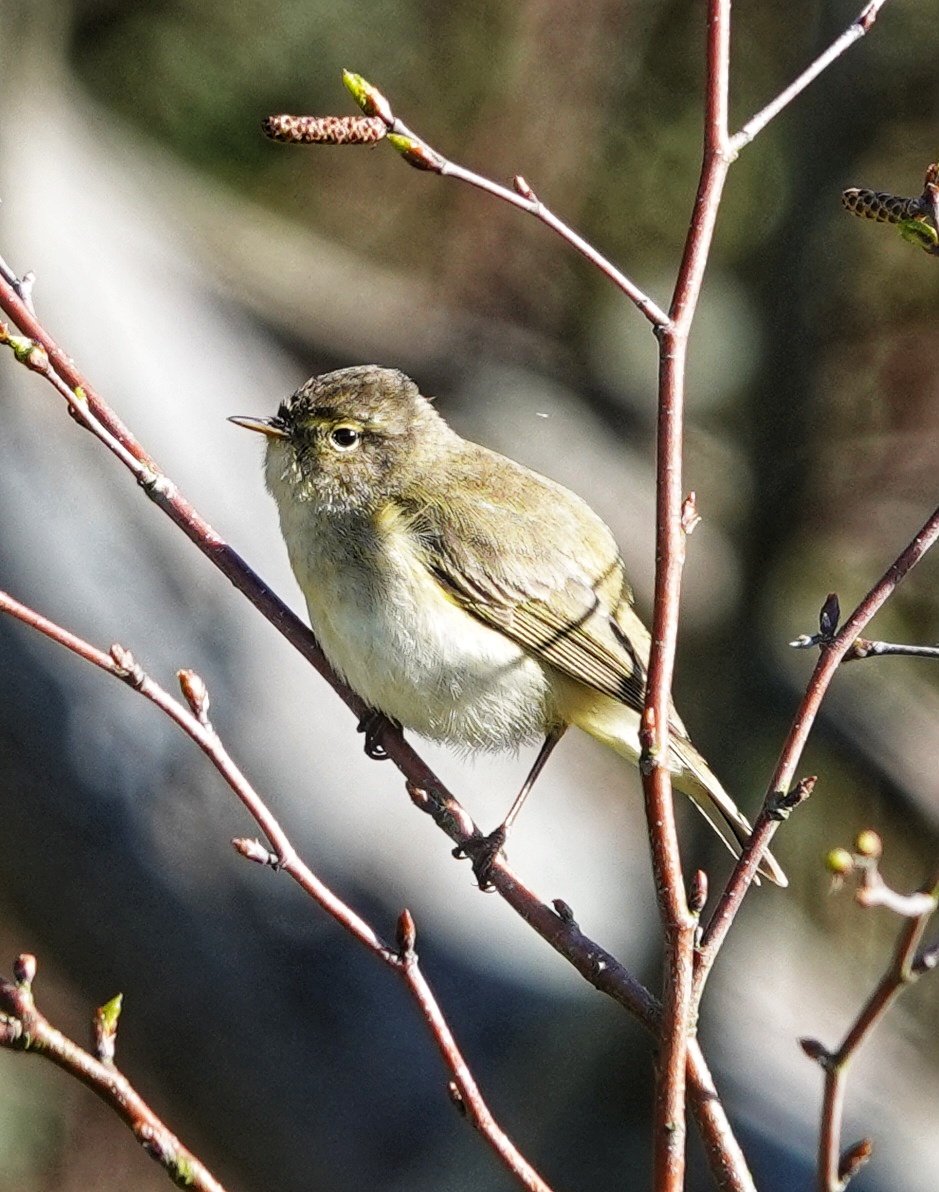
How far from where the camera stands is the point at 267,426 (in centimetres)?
311

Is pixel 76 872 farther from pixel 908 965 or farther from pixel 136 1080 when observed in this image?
pixel 908 965

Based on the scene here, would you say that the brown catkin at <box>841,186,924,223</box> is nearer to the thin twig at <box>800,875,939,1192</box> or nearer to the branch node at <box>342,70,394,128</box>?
the branch node at <box>342,70,394,128</box>

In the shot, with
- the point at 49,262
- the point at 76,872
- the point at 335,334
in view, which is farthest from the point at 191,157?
the point at 76,872

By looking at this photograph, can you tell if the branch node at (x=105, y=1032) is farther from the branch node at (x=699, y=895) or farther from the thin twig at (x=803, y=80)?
the thin twig at (x=803, y=80)

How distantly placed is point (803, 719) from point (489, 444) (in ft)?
16.9

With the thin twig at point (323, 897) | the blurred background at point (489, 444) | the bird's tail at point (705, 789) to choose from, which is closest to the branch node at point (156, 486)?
the thin twig at point (323, 897)

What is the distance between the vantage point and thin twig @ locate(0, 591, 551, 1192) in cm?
155

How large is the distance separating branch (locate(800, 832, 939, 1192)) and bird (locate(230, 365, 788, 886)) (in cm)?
128

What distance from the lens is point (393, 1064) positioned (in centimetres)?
416

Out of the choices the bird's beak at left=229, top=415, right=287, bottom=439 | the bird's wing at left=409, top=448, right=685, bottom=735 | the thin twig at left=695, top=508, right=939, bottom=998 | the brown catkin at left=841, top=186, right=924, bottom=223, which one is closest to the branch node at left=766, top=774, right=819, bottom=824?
the thin twig at left=695, top=508, right=939, bottom=998

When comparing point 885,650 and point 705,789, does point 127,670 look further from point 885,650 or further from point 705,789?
point 705,789

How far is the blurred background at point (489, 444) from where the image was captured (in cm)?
421

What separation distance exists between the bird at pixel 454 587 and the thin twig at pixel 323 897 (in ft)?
3.52

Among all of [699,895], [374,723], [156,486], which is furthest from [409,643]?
[699,895]
